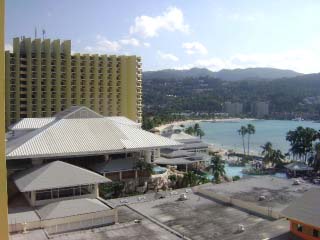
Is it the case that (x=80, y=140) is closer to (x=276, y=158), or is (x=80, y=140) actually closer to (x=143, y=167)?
(x=143, y=167)

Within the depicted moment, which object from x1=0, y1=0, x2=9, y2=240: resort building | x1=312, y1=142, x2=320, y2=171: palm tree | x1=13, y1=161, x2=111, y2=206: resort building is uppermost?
x1=0, y1=0, x2=9, y2=240: resort building

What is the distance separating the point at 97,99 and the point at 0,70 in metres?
87.7

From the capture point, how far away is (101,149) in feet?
154

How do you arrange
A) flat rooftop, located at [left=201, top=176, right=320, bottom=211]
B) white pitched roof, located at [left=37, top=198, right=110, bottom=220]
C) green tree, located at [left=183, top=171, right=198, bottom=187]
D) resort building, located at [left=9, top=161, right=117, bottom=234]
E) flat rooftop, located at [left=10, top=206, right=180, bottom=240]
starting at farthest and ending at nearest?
1. green tree, located at [left=183, top=171, right=198, bottom=187]
2. flat rooftop, located at [left=201, top=176, right=320, bottom=211]
3. white pitched roof, located at [left=37, top=198, right=110, bottom=220]
4. resort building, located at [left=9, top=161, right=117, bottom=234]
5. flat rooftop, located at [left=10, top=206, right=180, bottom=240]

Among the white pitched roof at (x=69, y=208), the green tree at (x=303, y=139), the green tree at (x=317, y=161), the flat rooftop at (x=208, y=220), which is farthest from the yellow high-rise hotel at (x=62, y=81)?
the white pitched roof at (x=69, y=208)

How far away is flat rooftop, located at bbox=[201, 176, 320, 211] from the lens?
35.2m

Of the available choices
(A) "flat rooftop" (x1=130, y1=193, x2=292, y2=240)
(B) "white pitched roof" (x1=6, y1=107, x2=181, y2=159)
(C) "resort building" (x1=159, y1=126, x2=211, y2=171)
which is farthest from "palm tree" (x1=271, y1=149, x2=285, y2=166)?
(A) "flat rooftop" (x1=130, y1=193, x2=292, y2=240)

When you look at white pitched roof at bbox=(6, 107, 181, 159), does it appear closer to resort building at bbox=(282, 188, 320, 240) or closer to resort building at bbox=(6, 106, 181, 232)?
resort building at bbox=(6, 106, 181, 232)

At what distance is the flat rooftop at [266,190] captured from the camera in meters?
35.2

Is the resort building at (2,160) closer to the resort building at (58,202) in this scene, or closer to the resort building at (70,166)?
the resort building at (58,202)

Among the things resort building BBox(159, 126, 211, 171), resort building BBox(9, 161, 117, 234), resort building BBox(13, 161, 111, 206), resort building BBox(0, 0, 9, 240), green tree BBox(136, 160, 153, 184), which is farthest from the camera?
resort building BBox(159, 126, 211, 171)

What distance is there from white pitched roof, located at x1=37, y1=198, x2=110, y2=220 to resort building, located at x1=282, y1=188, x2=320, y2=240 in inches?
534

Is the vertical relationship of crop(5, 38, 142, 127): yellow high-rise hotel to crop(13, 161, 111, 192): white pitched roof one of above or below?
above

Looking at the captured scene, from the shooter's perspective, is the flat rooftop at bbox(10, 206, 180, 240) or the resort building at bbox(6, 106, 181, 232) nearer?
the flat rooftop at bbox(10, 206, 180, 240)
